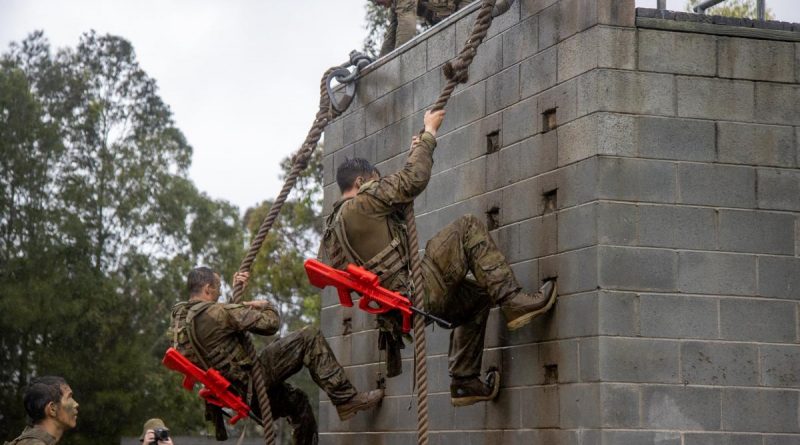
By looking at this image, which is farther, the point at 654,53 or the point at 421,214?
the point at 421,214

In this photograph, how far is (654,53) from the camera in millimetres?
8688

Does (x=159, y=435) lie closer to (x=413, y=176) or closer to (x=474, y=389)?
(x=474, y=389)

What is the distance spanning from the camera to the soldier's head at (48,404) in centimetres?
713

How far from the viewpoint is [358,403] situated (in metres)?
10.9

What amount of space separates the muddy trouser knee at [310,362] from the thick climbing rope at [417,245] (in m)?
1.29

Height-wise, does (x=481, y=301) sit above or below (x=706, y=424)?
above

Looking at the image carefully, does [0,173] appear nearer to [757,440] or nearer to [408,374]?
[408,374]

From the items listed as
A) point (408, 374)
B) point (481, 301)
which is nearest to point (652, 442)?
point (481, 301)

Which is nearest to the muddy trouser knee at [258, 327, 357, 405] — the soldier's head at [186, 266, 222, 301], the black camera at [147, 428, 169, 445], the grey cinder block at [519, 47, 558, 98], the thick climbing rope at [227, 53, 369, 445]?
the thick climbing rope at [227, 53, 369, 445]

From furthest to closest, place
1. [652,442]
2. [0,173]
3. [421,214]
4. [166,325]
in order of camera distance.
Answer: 1. [166,325]
2. [0,173]
3. [421,214]
4. [652,442]

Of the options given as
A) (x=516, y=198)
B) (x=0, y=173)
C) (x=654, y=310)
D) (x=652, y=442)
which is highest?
(x=0, y=173)

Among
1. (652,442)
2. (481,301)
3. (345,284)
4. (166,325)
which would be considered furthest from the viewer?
(166,325)

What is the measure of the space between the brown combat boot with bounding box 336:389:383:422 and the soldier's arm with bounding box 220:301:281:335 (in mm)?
892

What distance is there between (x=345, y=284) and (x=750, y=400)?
2.53 m
